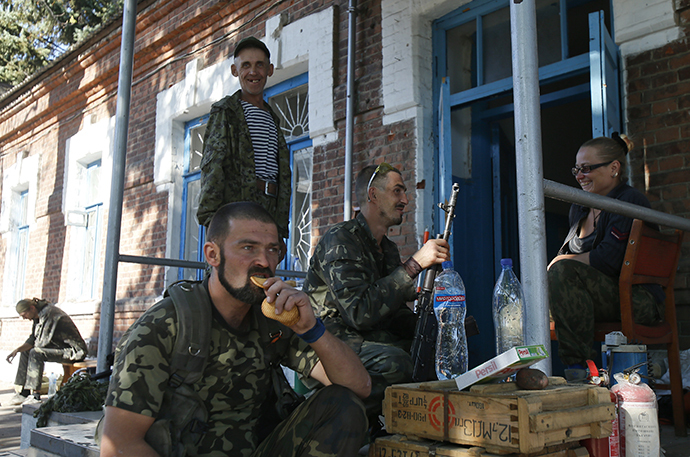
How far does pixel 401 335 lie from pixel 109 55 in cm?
753

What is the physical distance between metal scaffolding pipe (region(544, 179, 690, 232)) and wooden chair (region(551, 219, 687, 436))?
0.25 m

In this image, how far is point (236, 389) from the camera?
2162 millimetres

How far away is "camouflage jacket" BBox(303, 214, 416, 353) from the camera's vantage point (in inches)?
107

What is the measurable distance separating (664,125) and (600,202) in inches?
78.5

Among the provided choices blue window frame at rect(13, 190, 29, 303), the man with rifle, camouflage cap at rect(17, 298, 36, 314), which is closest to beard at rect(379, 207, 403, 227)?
the man with rifle

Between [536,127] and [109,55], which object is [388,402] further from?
[109,55]

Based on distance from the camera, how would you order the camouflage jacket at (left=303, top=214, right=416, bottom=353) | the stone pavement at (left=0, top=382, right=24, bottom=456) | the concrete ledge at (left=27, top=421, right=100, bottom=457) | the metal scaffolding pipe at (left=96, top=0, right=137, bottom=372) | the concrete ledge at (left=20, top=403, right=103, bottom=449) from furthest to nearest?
the stone pavement at (left=0, top=382, right=24, bottom=456)
the metal scaffolding pipe at (left=96, top=0, right=137, bottom=372)
the concrete ledge at (left=20, top=403, right=103, bottom=449)
the camouflage jacket at (left=303, top=214, right=416, bottom=353)
the concrete ledge at (left=27, top=421, right=100, bottom=457)

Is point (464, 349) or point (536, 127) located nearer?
point (536, 127)

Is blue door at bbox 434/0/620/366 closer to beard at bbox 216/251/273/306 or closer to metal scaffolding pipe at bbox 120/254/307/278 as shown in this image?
metal scaffolding pipe at bbox 120/254/307/278

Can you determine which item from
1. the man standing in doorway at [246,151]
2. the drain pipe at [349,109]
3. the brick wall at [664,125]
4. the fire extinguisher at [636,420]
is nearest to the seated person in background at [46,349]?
the drain pipe at [349,109]

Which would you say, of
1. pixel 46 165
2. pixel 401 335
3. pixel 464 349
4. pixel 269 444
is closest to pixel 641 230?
pixel 464 349

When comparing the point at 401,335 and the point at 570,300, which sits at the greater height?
the point at 570,300

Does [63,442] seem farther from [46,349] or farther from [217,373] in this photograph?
[46,349]

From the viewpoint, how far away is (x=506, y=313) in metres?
2.65
